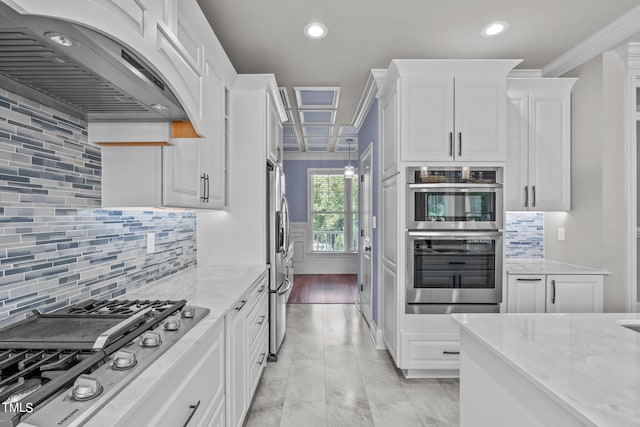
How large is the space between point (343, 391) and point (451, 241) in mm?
1388

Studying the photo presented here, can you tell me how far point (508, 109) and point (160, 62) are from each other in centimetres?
283

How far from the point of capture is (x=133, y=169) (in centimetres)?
164

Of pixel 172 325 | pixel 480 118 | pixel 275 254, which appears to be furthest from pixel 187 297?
pixel 480 118

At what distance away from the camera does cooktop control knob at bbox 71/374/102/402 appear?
721 millimetres

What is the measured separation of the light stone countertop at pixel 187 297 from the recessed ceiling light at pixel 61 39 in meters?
0.86

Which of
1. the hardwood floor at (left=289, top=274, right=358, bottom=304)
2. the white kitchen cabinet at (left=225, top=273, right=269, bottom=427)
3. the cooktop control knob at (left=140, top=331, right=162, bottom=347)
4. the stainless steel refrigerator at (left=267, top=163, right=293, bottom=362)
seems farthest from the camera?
the hardwood floor at (left=289, top=274, right=358, bottom=304)

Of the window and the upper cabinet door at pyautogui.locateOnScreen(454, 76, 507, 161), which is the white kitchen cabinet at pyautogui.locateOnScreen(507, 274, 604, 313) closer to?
the upper cabinet door at pyautogui.locateOnScreen(454, 76, 507, 161)

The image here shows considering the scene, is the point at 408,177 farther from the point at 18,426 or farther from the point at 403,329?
the point at 18,426

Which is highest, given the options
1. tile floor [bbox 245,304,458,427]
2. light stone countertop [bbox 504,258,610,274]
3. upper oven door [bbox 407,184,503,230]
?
upper oven door [bbox 407,184,503,230]

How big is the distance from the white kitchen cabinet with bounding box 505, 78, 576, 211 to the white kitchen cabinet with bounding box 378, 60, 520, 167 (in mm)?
378

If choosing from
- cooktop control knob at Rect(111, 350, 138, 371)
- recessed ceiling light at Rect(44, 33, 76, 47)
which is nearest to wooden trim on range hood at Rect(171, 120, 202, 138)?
recessed ceiling light at Rect(44, 33, 76, 47)

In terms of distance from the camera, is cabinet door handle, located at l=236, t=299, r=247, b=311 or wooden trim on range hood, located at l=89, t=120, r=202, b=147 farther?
cabinet door handle, located at l=236, t=299, r=247, b=311

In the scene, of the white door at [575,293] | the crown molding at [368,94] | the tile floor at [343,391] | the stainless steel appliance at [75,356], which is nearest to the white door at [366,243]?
the crown molding at [368,94]

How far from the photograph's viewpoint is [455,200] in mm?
2613
